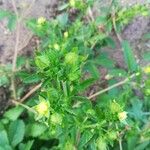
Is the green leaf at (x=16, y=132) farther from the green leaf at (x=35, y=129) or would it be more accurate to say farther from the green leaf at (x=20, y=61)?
the green leaf at (x=20, y=61)

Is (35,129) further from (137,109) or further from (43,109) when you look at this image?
(43,109)

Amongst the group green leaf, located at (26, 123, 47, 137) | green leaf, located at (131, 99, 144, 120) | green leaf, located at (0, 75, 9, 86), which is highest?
green leaf, located at (0, 75, 9, 86)

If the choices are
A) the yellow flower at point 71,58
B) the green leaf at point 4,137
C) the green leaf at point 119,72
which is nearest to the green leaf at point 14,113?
the green leaf at point 4,137

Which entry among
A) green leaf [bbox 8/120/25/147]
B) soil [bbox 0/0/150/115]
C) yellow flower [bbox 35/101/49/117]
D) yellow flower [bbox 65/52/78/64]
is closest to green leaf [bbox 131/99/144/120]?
soil [bbox 0/0/150/115]

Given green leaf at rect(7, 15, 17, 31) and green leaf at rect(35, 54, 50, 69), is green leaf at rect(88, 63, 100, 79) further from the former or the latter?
green leaf at rect(35, 54, 50, 69)

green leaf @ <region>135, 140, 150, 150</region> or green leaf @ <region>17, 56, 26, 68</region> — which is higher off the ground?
green leaf @ <region>17, 56, 26, 68</region>
